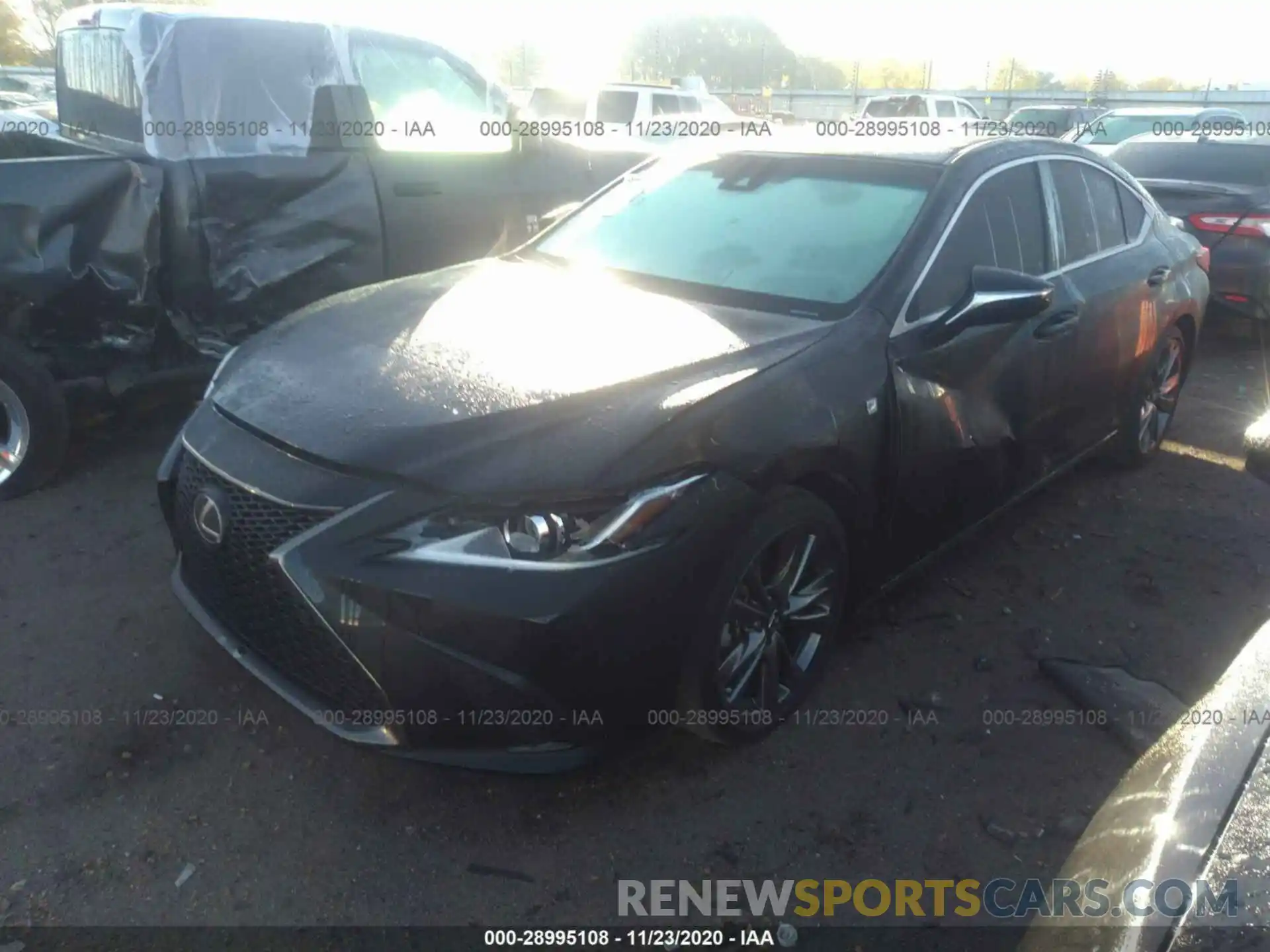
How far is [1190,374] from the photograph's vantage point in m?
7.02

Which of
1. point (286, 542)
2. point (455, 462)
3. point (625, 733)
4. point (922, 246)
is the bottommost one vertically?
point (625, 733)

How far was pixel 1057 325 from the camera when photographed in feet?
12.3

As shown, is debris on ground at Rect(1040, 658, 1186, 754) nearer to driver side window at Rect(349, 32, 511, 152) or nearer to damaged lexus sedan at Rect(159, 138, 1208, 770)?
damaged lexus sedan at Rect(159, 138, 1208, 770)

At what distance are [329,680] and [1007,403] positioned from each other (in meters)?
2.49

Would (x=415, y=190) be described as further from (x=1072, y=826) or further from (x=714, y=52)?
(x=714, y=52)

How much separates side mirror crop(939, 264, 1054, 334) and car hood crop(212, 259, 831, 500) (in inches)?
19.6

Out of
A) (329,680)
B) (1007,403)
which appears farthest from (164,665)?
(1007,403)

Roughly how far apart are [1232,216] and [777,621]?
628cm

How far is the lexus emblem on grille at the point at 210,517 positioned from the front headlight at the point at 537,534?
1.73ft

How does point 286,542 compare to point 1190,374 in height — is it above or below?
above

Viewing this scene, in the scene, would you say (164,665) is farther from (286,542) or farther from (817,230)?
(817,230)

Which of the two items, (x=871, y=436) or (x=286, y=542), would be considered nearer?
(x=286, y=542)

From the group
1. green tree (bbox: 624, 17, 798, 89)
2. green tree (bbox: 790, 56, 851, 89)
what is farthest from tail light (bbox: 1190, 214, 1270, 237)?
green tree (bbox: 790, 56, 851, 89)

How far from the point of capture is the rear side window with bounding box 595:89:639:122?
17000 mm
